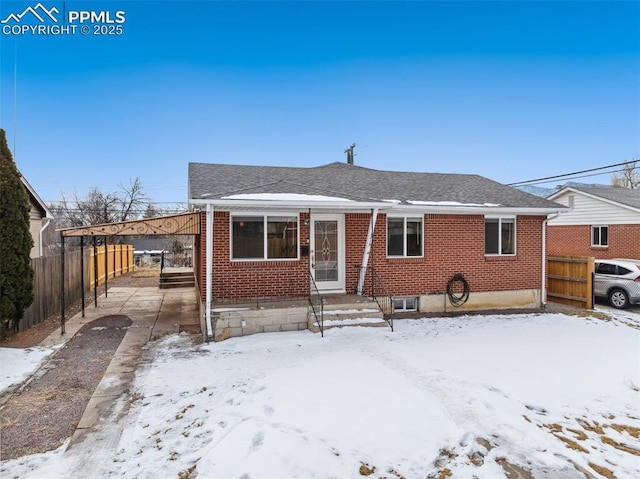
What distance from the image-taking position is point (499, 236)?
11.1m

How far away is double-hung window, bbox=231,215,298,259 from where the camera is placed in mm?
9000

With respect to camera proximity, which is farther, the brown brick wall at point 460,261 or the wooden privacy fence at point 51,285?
the brown brick wall at point 460,261

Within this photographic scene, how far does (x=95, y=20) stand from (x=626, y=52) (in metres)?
19.6

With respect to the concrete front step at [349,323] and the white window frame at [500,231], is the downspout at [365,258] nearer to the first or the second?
the concrete front step at [349,323]

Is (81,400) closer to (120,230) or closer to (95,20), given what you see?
(120,230)

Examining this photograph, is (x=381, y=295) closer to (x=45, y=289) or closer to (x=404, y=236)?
(x=404, y=236)

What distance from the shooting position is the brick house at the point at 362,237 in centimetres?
886

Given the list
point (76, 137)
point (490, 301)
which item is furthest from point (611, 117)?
point (76, 137)

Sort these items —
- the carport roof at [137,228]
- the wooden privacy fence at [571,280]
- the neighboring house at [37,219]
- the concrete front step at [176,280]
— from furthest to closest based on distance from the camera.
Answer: the concrete front step at [176,280]
the neighboring house at [37,219]
the wooden privacy fence at [571,280]
the carport roof at [137,228]

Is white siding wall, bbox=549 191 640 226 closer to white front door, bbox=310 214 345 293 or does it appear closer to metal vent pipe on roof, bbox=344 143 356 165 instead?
metal vent pipe on roof, bbox=344 143 356 165

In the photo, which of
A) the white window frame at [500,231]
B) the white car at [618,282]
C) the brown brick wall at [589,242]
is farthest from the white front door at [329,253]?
the brown brick wall at [589,242]

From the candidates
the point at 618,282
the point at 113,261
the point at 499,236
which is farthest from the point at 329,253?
the point at 113,261

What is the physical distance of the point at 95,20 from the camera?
9.63 metres

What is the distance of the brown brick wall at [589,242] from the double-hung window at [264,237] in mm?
15233
